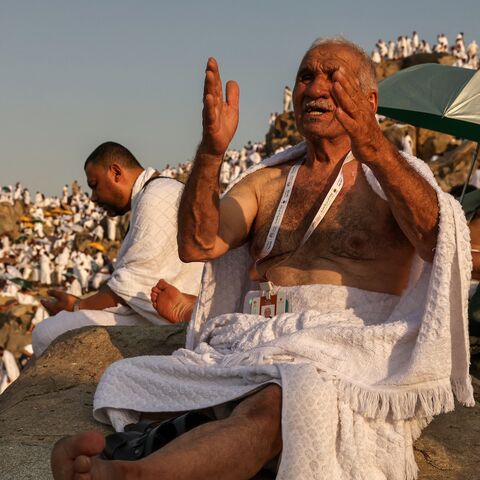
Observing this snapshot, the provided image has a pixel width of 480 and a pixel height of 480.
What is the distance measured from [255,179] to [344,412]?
126 cm

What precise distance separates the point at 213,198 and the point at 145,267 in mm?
2230

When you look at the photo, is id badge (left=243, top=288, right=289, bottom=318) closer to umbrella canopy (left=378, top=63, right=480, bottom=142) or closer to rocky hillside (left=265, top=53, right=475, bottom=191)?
umbrella canopy (left=378, top=63, right=480, bottom=142)

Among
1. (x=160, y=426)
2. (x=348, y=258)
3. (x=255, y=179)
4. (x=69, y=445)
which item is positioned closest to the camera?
(x=69, y=445)

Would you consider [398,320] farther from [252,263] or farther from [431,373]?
[252,263]

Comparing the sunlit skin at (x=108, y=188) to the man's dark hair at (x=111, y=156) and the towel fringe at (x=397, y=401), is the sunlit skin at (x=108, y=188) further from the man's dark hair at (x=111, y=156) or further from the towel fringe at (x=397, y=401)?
the towel fringe at (x=397, y=401)

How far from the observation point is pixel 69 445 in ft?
7.63

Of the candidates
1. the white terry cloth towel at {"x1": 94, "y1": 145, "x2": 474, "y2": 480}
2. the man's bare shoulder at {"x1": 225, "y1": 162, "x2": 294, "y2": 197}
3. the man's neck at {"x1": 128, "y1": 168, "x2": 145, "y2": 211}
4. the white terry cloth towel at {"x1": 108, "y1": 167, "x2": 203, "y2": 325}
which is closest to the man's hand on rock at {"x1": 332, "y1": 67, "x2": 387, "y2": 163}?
the white terry cloth towel at {"x1": 94, "y1": 145, "x2": 474, "y2": 480}

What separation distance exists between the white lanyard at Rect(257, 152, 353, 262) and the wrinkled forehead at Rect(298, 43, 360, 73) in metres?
0.38

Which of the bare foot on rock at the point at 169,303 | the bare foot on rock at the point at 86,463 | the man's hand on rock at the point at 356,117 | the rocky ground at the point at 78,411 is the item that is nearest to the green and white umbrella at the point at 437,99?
the rocky ground at the point at 78,411

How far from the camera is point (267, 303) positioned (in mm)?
3549

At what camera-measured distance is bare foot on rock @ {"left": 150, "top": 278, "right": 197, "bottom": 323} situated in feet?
16.8

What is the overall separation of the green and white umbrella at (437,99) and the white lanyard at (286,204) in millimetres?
3293

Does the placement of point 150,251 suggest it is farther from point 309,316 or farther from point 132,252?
point 309,316

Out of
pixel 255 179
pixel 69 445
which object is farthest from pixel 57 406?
pixel 69 445
